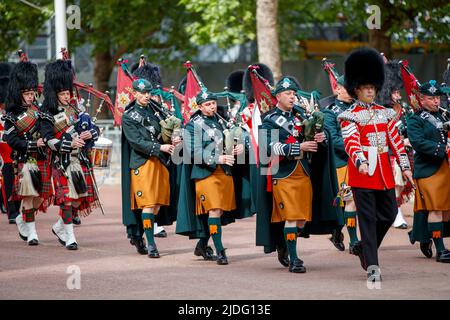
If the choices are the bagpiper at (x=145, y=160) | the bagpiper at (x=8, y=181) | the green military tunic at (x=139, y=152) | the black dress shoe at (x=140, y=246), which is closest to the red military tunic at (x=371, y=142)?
the bagpiper at (x=145, y=160)

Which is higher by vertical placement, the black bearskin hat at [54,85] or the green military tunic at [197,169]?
the black bearskin hat at [54,85]

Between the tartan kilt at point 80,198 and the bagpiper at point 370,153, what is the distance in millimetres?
4005

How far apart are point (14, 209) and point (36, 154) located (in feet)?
6.62

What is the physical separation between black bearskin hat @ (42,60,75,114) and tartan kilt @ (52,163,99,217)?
2.48ft

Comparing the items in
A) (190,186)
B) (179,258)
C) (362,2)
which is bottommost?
(179,258)

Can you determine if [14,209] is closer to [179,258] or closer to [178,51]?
[179,258]

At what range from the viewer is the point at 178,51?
104 ft

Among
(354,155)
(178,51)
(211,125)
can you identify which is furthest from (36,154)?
(178,51)

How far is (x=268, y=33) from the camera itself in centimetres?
2302

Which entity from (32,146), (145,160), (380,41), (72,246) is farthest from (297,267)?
(380,41)

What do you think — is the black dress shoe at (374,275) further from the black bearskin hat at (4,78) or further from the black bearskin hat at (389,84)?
the black bearskin hat at (4,78)

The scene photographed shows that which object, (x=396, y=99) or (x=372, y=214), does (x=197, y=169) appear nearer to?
(x=372, y=214)

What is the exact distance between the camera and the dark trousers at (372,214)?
402 inches

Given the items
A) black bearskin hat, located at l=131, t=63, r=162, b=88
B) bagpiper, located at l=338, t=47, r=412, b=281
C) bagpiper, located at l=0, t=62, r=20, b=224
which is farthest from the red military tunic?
bagpiper, located at l=0, t=62, r=20, b=224
